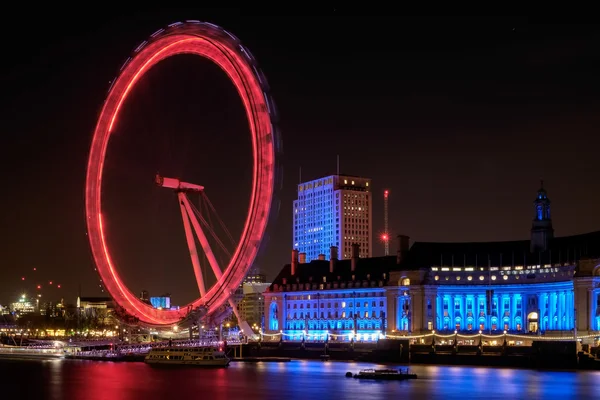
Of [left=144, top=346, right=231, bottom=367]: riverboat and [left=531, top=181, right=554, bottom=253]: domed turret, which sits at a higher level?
[left=531, top=181, right=554, bottom=253]: domed turret

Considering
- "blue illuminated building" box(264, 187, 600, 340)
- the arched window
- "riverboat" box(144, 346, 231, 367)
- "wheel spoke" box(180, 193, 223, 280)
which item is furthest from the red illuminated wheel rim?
the arched window

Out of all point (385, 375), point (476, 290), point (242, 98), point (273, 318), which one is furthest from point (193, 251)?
point (273, 318)

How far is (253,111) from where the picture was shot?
3770 inches

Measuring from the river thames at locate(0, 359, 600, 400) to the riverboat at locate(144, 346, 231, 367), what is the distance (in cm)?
359

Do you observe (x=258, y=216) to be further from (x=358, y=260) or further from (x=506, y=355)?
(x=358, y=260)

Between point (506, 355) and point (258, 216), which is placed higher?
point (258, 216)

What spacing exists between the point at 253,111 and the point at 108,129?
14.3 m

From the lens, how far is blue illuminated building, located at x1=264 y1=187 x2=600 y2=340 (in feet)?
434

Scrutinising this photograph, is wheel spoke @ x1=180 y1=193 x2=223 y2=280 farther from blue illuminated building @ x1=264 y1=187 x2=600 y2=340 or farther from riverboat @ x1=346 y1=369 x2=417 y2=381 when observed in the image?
blue illuminated building @ x1=264 y1=187 x2=600 y2=340

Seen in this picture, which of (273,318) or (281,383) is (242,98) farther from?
(273,318)

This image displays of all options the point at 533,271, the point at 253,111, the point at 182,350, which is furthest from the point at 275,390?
the point at 533,271

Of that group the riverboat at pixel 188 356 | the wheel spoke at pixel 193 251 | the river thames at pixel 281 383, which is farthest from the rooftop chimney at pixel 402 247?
the wheel spoke at pixel 193 251

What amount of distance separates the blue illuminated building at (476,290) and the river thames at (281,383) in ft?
90.8

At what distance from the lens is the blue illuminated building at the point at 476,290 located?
13225 cm
